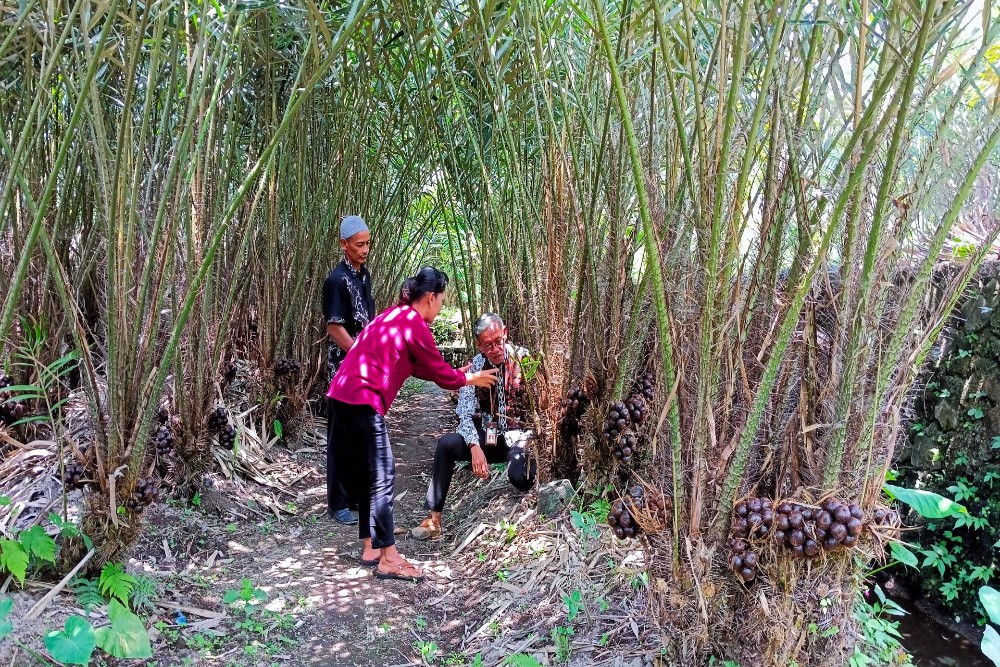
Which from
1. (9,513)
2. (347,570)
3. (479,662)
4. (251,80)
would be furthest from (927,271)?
(251,80)

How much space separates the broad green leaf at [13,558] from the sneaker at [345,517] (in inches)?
53.0

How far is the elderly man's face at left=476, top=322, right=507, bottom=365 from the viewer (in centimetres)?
272

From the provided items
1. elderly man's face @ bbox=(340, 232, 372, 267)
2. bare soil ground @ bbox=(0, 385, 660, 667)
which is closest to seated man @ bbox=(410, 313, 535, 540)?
bare soil ground @ bbox=(0, 385, 660, 667)

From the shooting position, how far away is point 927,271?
1.37 meters

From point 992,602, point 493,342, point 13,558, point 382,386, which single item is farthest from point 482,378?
point 992,602

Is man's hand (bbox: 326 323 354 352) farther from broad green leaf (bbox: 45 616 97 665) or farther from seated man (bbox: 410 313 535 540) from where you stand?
broad green leaf (bbox: 45 616 97 665)

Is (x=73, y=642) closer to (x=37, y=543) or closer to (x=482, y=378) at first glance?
→ (x=37, y=543)

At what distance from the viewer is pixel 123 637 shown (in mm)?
1626

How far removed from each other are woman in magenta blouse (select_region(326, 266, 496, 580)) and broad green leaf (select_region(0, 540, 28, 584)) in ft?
3.34

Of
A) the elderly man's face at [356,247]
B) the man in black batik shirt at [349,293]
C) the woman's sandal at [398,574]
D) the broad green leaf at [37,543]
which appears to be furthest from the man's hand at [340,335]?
the broad green leaf at [37,543]

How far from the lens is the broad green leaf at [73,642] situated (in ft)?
4.98

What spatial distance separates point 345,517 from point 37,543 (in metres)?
1.30

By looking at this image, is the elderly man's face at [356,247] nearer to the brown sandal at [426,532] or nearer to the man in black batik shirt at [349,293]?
the man in black batik shirt at [349,293]

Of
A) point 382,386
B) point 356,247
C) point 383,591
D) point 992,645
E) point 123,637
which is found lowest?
point 383,591
